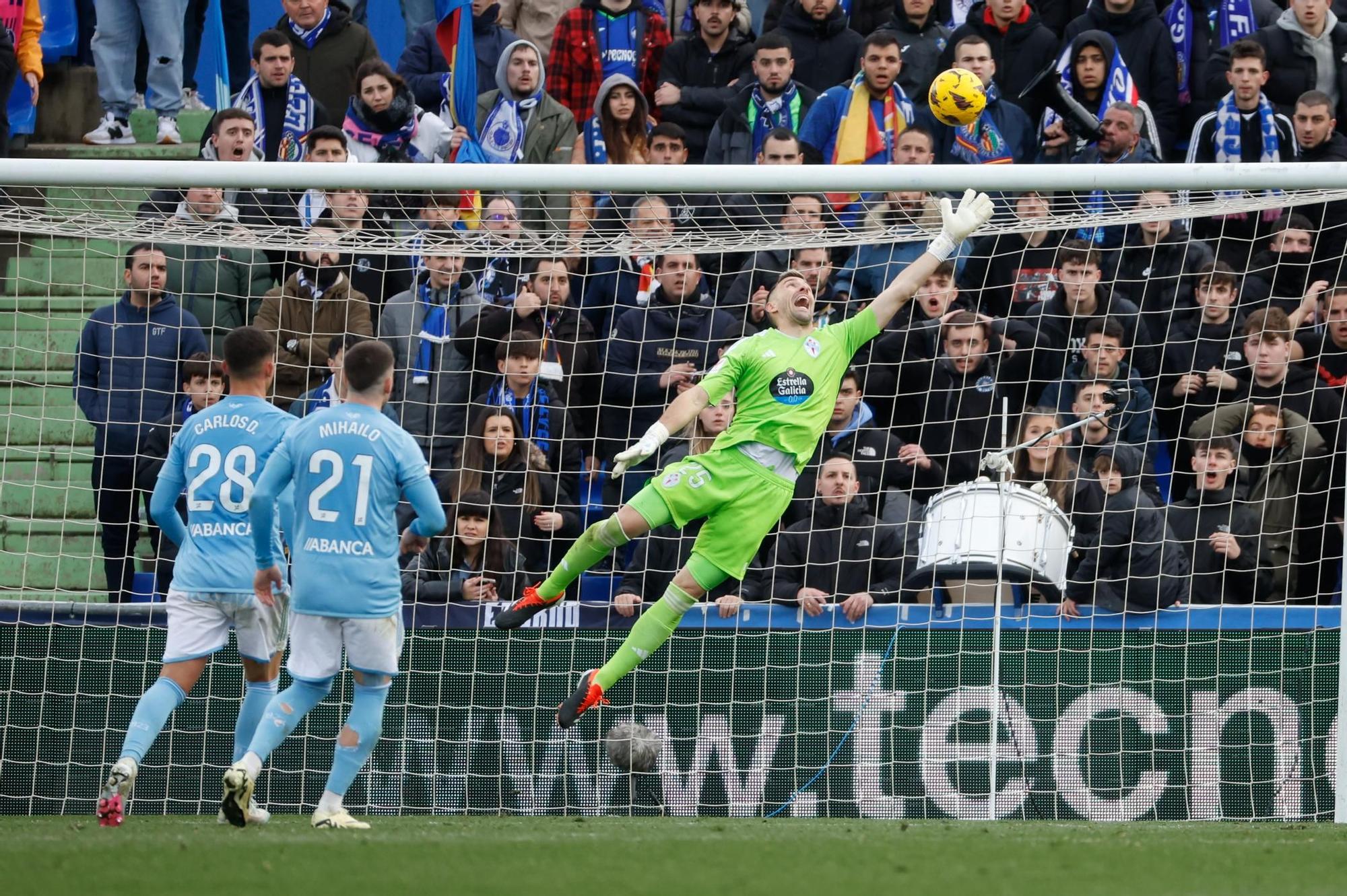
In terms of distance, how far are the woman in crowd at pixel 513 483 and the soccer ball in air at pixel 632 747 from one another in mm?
1070

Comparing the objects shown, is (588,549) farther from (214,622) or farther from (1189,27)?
(1189,27)

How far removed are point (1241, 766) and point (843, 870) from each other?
4548 millimetres

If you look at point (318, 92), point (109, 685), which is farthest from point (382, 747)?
point (318, 92)

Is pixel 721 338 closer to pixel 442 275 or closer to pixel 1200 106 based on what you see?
pixel 442 275

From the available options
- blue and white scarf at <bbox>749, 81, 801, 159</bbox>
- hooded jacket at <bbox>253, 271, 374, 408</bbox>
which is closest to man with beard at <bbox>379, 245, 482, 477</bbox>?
→ hooded jacket at <bbox>253, 271, 374, 408</bbox>

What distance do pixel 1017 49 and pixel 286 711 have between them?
755 centimetres

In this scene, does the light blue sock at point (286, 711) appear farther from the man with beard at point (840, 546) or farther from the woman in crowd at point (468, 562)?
the man with beard at point (840, 546)

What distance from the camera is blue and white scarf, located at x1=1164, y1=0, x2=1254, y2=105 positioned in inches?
500

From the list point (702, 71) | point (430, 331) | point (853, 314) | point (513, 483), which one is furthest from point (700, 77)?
point (513, 483)

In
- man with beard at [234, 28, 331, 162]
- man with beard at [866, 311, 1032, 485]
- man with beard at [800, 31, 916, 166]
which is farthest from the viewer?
man with beard at [234, 28, 331, 162]

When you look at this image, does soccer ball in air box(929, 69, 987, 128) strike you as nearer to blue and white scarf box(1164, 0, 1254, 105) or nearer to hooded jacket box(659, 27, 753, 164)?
hooded jacket box(659, 27, 753, 164)

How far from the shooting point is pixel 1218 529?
9812 millimetres

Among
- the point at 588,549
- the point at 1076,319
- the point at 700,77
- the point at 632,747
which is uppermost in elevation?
the point at 700,77

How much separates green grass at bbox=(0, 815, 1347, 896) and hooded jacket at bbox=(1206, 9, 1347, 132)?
6.31m
